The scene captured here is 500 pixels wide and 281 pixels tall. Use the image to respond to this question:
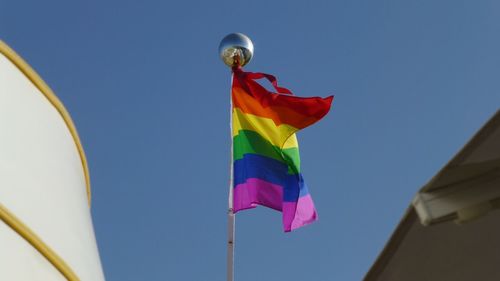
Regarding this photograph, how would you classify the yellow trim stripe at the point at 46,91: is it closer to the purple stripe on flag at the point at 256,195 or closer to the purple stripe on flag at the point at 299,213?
the purple stripe on flag at the point at 256,195

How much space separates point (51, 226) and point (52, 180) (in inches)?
17.0

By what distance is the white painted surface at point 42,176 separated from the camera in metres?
4.56

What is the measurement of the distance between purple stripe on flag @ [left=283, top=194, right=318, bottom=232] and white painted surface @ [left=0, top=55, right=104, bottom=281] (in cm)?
214

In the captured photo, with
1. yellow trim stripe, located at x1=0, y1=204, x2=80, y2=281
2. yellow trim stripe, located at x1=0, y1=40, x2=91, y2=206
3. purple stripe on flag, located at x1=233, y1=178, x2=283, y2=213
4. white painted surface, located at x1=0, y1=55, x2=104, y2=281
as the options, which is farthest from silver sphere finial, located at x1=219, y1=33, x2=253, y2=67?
yellow trim stripe, located at x1=0, y1=204, x2=80, y2=281

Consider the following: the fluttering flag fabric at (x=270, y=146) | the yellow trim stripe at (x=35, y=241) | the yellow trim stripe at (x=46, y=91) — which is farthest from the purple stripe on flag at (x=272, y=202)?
the yellow trim stripe at (x=35, y=241)

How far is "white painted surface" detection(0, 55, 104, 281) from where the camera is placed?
4562 millimetres

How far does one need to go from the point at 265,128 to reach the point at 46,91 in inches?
109

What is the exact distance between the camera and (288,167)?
24.3 ft

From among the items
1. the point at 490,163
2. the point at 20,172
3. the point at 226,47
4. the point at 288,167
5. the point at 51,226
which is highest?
the point at 226,47

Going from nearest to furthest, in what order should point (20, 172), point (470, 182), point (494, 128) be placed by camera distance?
point (494, 128), point (470, 182), point (20, 172)

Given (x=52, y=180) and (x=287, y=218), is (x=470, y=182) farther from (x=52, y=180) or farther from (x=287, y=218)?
(x=287, y=218)

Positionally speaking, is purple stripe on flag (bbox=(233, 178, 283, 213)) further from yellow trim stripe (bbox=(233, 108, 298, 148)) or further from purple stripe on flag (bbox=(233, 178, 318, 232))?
yellow trim stripe (bbox=(233, 108, 298, 148))

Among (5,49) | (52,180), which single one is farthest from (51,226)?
(5,49)

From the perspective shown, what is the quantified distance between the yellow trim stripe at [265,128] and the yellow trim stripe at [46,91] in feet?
6.43
